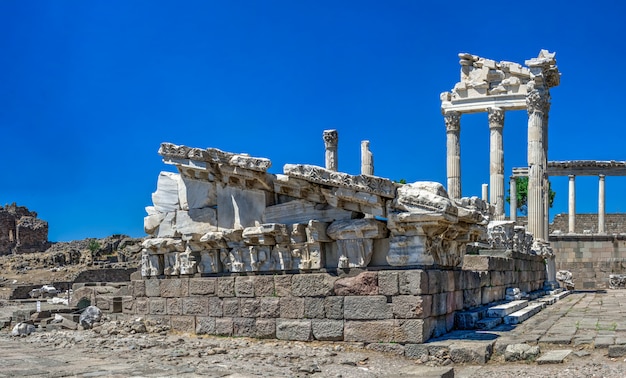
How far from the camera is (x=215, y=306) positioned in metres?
11.0

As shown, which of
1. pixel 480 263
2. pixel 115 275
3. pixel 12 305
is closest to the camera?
pixel 480 263

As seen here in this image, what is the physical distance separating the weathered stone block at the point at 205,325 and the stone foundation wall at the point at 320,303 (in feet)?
0.05

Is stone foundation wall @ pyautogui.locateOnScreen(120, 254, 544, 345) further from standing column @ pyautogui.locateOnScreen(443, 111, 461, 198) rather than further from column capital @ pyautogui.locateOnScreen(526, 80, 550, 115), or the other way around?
standing column @ pyautogui.locateOnScreen(443, 111, 461, 198)

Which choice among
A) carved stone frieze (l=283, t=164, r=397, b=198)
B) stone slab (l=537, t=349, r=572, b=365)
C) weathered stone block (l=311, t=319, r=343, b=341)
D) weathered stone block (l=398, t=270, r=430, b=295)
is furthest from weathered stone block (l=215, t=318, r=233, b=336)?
stone slab (l=537, t=349, r=572, b=365)

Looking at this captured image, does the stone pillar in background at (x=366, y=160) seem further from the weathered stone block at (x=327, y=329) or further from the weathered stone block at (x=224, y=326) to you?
the weathered stone block at (x=327, y=329)

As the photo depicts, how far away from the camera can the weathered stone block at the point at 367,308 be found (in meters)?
9.21

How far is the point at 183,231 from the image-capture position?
1179 cm

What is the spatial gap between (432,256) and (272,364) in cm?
250

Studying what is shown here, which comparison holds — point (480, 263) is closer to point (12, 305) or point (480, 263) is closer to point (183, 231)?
point (183, 231)

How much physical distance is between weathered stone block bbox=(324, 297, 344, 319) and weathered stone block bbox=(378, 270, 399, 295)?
64cm

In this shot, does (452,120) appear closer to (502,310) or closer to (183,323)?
(502,310)

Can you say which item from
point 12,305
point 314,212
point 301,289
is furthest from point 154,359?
point 12,305

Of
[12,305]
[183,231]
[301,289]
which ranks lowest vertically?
[12,305]

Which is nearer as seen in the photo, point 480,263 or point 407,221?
point 407,221
